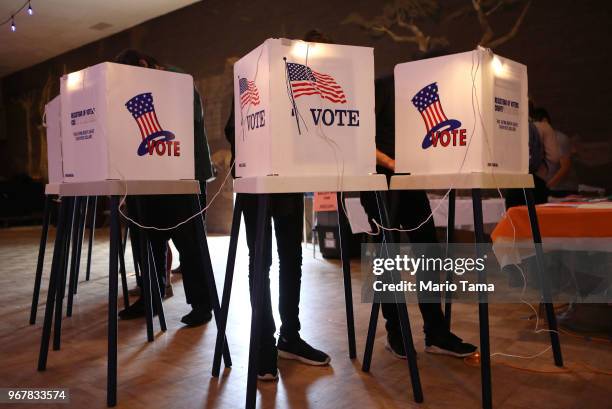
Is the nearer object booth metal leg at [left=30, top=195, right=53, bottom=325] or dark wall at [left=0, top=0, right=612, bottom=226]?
booth metal leg at [left=30, top=195, right=53, bottom=325]

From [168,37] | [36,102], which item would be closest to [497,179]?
[168,37]

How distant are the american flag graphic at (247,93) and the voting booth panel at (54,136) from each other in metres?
1.36

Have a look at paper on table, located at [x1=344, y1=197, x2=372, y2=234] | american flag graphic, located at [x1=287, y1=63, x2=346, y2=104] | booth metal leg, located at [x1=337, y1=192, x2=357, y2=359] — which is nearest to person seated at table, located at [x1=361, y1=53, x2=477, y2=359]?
booth metal leg, located at [x1=337, y1=192, x2=357, y2=359]

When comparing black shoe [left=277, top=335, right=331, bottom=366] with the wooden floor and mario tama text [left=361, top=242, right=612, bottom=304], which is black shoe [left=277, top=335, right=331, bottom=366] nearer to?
the wooden floor

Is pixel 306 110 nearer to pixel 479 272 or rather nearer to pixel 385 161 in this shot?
pixel 385 161

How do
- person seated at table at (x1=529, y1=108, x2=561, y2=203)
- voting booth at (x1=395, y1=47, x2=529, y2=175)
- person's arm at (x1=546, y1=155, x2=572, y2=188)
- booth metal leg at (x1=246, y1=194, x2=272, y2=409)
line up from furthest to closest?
person's arm at (x1=546, y1=155, x2=572, y2=188), person seated at table at (x1=529, y1=108, x2=561, y2=203), voting booth at (x1=395, y1=47, x2=529, y2=175), booth metal leg at (x1=246, y1=194, x2=272, y2=409)

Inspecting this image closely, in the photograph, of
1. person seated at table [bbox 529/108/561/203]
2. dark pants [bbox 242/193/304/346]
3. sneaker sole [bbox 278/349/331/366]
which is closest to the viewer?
dark pants [bbox 242/193/304/346]

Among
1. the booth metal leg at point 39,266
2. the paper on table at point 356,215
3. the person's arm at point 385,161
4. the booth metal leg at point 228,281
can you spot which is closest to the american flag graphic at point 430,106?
the person's arm at point 385,161

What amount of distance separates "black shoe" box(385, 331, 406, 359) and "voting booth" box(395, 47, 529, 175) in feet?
2.22

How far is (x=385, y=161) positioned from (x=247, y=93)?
0.61 m

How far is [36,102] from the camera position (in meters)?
11.5

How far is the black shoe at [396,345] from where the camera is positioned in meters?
1.95

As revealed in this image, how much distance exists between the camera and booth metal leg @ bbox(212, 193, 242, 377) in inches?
67.2

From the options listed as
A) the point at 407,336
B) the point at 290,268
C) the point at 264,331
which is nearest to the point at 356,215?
the point at 290,268
